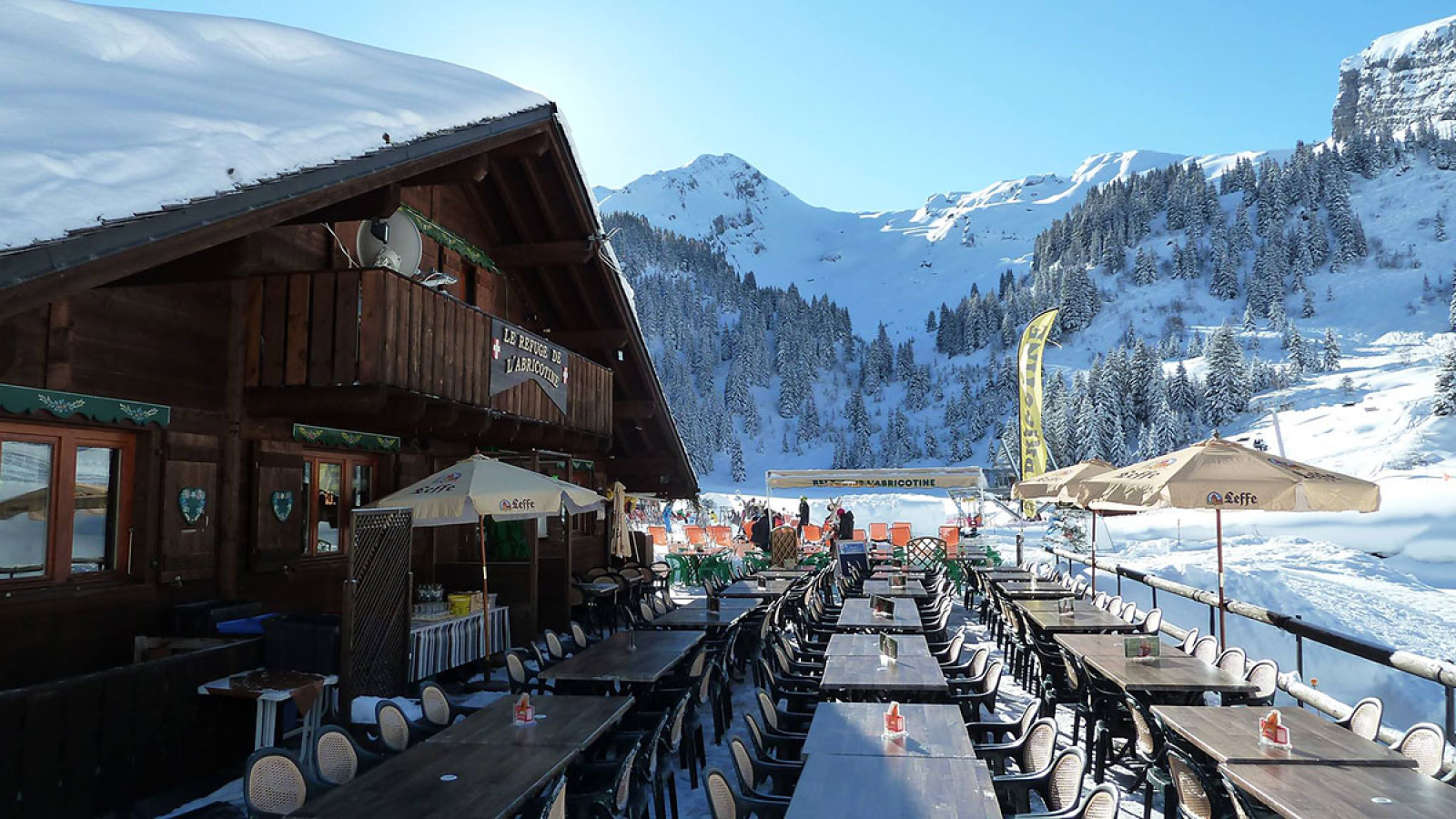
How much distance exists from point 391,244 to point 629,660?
5.59 m

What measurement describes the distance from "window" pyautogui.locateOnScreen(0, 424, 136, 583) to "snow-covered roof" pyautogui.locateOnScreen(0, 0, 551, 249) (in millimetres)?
2309

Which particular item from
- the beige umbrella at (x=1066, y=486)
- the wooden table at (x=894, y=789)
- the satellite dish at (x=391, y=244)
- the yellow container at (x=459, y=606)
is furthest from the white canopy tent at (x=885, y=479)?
the wooden table at (x=894, y=789)

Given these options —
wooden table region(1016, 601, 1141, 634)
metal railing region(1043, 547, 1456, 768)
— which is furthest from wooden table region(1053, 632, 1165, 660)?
metal railing region(1043, 547, 1456, 768)

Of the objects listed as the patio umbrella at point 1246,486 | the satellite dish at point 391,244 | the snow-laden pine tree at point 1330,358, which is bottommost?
the patio umbrella at point 1246,486

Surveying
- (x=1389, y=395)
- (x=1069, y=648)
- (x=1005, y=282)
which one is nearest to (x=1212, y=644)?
(x=1069, y=648)

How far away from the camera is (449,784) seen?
4.26 metres

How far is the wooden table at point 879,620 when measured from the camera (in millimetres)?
9593

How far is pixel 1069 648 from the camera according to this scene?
7.86 meters

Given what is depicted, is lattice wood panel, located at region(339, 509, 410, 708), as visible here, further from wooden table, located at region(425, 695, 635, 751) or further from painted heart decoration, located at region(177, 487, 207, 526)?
wooden table, located at region(425, 695, 635, 751)

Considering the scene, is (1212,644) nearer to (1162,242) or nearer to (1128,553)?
(1128,553)

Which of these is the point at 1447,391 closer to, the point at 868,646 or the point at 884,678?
the point at 868,646

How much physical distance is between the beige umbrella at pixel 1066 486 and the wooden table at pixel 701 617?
13.9ft

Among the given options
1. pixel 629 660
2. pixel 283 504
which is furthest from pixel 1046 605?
pixel 283 504

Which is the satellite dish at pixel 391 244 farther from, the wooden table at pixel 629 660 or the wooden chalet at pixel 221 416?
the wooden table at pixel 629 660
